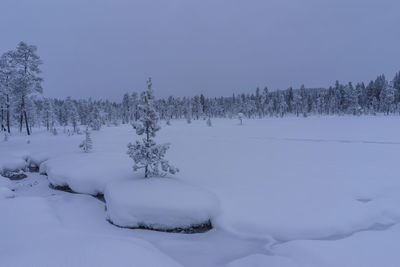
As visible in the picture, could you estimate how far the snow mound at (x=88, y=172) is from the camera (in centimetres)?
1321

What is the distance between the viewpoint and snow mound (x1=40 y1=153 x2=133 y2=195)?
1321 cm

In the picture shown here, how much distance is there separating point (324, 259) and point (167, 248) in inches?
187

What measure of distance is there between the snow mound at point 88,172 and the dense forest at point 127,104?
14.0 ft

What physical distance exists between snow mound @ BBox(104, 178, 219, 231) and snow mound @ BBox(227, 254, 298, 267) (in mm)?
2598

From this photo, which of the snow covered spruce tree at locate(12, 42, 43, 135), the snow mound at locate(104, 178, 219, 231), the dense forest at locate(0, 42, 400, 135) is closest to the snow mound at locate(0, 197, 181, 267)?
the snow mound at locate(104, 178, 219, 231)

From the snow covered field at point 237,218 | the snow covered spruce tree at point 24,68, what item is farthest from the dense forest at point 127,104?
the snow covered field at point 237,218

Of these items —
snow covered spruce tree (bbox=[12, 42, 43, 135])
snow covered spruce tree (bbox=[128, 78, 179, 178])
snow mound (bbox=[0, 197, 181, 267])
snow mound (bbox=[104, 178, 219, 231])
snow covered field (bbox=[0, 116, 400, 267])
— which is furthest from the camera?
snow covered spruce tree (bbox=[12, 42, 43, 135])

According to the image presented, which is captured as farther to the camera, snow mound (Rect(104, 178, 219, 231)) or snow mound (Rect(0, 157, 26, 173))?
snow mound (Rect(0, 157, 26, 173))

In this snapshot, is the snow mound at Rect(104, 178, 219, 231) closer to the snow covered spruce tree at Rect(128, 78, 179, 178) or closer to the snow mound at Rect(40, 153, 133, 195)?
the snow covered spruce tree at Rect(128, 78, 179, 178)

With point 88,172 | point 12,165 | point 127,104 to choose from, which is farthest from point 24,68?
point 127,104

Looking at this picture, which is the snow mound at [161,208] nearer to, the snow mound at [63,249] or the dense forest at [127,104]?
the snow mound at [63,249]

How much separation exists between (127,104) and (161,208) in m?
104

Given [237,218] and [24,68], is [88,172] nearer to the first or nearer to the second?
[237,218]

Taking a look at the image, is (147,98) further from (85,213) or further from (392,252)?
(392,252)
